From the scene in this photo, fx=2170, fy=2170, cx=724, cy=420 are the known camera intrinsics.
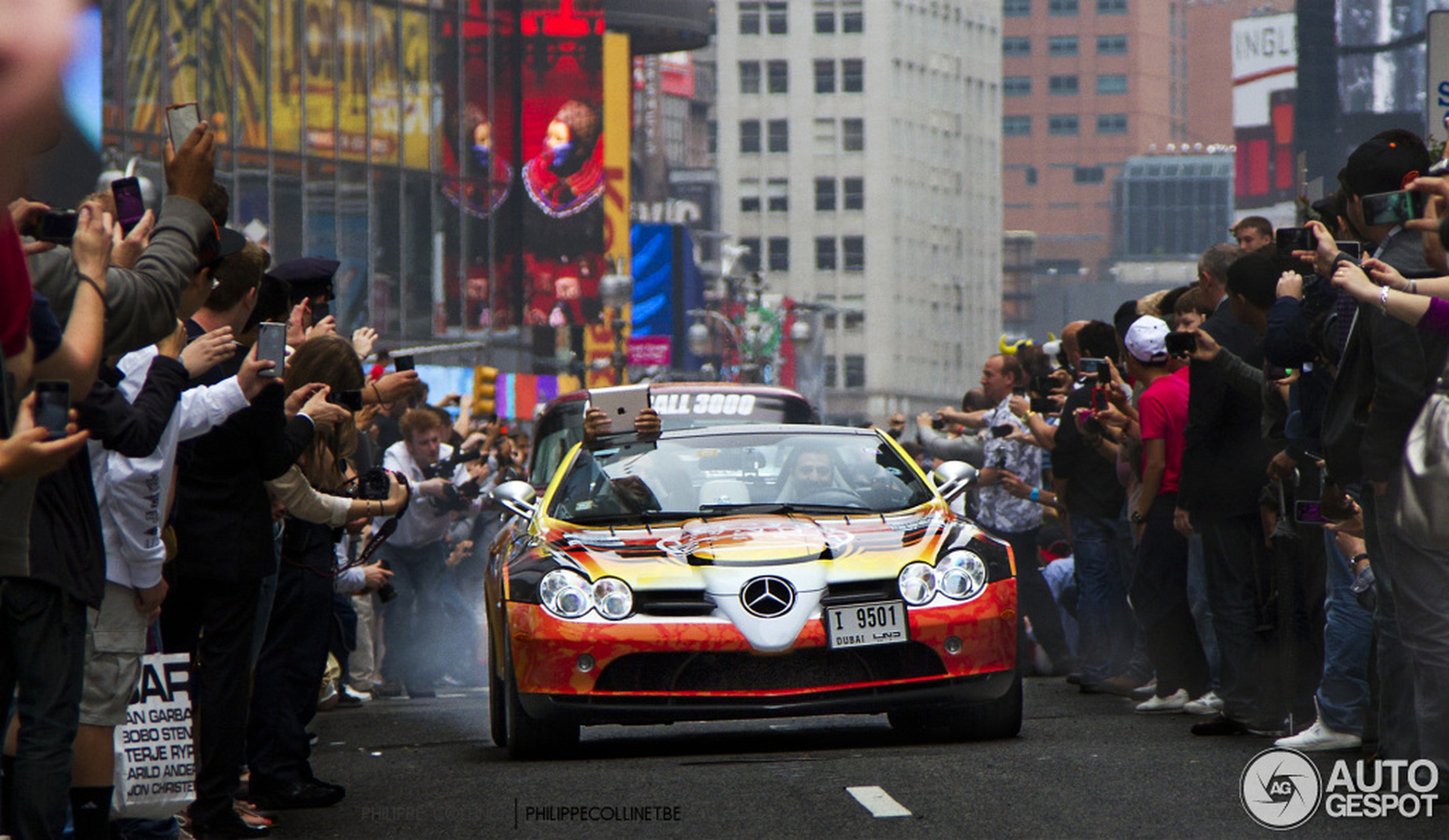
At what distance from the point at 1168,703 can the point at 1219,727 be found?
1.61 m

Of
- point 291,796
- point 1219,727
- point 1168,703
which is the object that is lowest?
point 1168,703

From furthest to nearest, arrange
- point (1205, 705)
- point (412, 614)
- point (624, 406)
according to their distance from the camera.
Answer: point (412, 614)
point (624, 406)
point (1205, 705)

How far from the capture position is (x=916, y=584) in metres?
8.92

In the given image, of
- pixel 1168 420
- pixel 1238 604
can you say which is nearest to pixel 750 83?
pixel 1168 420

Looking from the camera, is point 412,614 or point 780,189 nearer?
point 412,614

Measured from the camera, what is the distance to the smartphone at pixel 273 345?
661cm

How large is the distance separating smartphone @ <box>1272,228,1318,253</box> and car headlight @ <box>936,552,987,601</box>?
1.91 meters

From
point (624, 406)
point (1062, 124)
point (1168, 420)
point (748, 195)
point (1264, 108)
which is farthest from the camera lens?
point (1062, 124)

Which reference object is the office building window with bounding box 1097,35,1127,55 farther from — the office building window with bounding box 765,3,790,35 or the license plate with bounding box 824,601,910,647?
the license plate with bounding box 824,601,910,647

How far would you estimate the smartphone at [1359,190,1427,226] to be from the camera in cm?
661

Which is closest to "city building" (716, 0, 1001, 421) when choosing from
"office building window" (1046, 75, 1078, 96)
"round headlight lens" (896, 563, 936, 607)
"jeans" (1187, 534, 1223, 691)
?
"office building window" (1046, 75, 1078, 96)

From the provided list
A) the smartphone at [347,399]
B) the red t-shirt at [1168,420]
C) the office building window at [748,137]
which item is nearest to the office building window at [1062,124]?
the office building window at [748,137]

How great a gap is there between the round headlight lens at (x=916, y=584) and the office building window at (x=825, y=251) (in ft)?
450

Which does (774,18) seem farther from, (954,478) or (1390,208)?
(1390,208)
